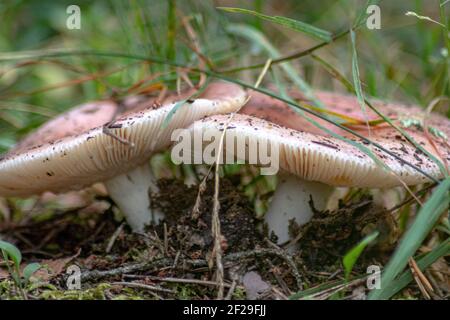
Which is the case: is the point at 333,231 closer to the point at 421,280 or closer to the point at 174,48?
the point at 421,280

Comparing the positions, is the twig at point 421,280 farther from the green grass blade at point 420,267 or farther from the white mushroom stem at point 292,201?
the white mushroom stem at point 292,201

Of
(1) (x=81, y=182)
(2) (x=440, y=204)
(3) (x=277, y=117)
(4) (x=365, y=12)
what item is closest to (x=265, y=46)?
(3) (x=277, y=117)

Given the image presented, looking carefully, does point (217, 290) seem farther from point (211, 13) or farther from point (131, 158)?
point (211, 13)

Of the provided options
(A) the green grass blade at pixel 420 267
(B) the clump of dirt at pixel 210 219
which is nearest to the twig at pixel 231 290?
(B) the clump of dirt at pixel 210 219

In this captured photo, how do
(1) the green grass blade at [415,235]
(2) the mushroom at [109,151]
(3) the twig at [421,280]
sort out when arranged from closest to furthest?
(1) the green grass blade at [415,235]
(3) the twig at [421,280]
(2) the mushroom at [109,151]

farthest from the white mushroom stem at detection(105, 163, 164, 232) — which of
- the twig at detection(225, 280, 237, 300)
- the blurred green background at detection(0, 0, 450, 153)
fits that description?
the twig at detection(225, 280, 237, 300)

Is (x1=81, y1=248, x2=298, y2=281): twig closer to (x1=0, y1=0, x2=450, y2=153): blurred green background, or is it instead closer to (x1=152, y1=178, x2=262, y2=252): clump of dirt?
(x1=152, y1=178, x2=262, y2=252): clump of dirt

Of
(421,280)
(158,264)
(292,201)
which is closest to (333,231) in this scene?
(292,201)
